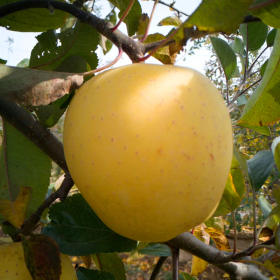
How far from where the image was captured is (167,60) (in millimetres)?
558

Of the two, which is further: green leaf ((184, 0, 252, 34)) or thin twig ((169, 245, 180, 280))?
thin twig ((169, 245, 180, 280))

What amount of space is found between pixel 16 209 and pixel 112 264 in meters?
0.41

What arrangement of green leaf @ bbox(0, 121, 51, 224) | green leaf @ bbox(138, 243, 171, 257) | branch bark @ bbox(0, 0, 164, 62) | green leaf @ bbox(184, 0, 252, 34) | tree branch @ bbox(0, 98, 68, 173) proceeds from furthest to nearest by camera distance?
1. green leaf @ bbox(138, 243, 171, 257)
2. green leaf @ bbox(0, 121, 51, 224)
3. tree branch @ bbox(0, 98, 68, 173)
4. branch bark @ bbox(0, 0, 164, 62)
5. green leaf @ bbox(184, 0, 252, 34)

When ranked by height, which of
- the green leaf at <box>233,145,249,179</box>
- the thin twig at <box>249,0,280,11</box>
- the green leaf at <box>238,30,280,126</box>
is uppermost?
the thin twig at <box>249,0,280,11</box>

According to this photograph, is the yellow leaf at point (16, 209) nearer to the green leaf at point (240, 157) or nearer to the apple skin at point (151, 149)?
the apple skin at point (151, 149)

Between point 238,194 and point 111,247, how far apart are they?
311mm

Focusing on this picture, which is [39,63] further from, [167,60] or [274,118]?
[274,118]

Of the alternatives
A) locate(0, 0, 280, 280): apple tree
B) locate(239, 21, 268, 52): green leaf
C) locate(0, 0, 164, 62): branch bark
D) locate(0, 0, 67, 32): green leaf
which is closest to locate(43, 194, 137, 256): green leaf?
locate(0, 0, 280, 280): apple tree

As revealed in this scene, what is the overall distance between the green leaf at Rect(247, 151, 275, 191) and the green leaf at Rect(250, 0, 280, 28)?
17.2 inches

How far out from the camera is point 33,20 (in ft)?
2.56

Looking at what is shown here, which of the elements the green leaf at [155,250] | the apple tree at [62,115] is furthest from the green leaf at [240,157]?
the green leaf at [155,250]

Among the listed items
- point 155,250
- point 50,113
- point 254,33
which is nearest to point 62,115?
point 50,113

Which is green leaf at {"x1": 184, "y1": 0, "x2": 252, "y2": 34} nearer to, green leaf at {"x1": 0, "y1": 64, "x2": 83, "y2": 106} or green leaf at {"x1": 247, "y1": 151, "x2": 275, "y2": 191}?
green leaf at {"x1": 0, "y1": 64, "x2": 83, "y2": 106}

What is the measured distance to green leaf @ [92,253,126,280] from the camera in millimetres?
822
